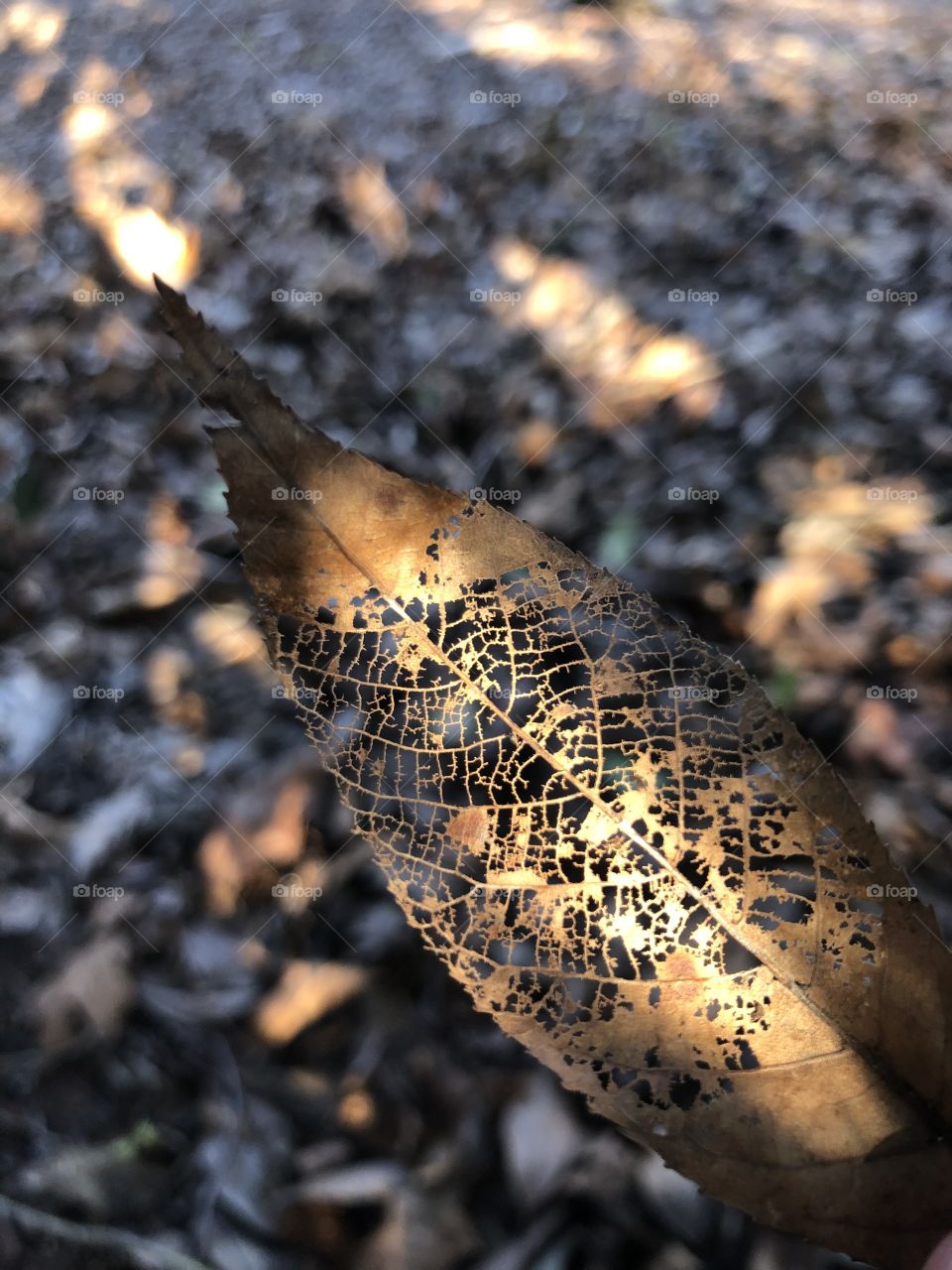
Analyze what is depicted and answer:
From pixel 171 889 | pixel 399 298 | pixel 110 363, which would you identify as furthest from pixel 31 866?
pixel 399 298

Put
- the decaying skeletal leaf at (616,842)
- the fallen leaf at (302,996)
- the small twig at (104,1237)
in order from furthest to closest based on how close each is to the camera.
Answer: the fallen leaf at (302,996) < the small twig at (104,1237) < the decaying skeletal leaf at (616,842)

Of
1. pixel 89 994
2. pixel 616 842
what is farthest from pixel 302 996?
pixel 616 842

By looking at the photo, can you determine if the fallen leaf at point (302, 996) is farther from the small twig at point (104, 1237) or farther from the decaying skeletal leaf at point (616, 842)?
the decaying skeletal leaf at point (616, 842)

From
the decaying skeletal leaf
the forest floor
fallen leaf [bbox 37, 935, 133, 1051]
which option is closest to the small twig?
the forest floor

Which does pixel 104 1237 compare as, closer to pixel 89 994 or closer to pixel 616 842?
pixel 89 994

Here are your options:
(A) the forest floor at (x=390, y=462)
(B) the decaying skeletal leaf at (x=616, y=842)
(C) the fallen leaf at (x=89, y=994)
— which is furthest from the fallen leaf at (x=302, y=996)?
(B) the decaying skeletal leaf at (x=616, y=842)

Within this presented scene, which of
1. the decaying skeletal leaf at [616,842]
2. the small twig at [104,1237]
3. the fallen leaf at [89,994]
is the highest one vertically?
the decaying skeletal leaf at [616,842]

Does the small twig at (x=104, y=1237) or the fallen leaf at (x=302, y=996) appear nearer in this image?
the small twig at (x=104, y=1237)
